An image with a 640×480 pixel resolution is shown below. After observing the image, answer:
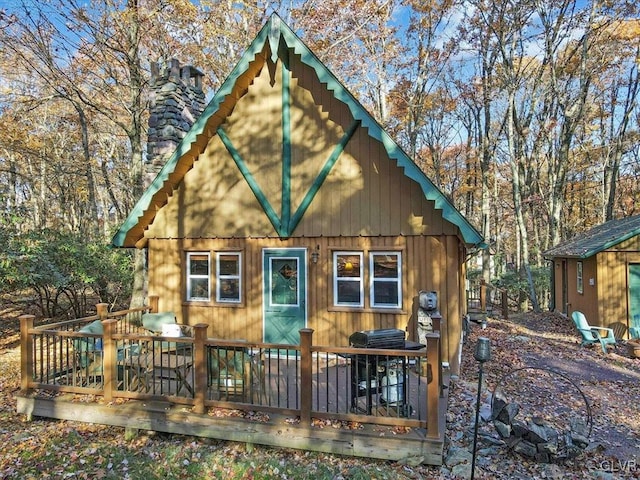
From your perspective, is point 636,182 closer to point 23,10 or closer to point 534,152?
point 534,152

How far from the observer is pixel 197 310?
9.45 m

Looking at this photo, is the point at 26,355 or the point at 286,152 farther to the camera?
the point at 286,152

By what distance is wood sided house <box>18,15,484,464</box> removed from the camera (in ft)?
21.3

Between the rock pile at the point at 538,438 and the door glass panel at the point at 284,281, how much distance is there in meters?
4.52

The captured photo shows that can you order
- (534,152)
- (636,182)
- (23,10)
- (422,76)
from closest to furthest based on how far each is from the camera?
1. (23,10)
2. (422,76)
3. (534,152)
4. (636,182)

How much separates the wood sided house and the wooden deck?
0.05 metres

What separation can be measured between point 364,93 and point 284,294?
50.3ft

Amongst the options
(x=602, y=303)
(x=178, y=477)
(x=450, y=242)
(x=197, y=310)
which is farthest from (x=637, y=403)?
(x=197, y=310)

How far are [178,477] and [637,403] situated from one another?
25.0ft

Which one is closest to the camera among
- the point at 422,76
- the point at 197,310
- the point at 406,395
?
the point at 406,395

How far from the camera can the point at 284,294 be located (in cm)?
883

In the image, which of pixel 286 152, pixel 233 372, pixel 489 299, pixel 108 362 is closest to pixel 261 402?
pixel 233 372

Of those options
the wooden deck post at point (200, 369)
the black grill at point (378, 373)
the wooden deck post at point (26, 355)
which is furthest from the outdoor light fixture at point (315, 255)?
the wooden deck post at point (26, 355)

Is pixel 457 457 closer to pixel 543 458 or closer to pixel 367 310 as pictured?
pixel 543 458
